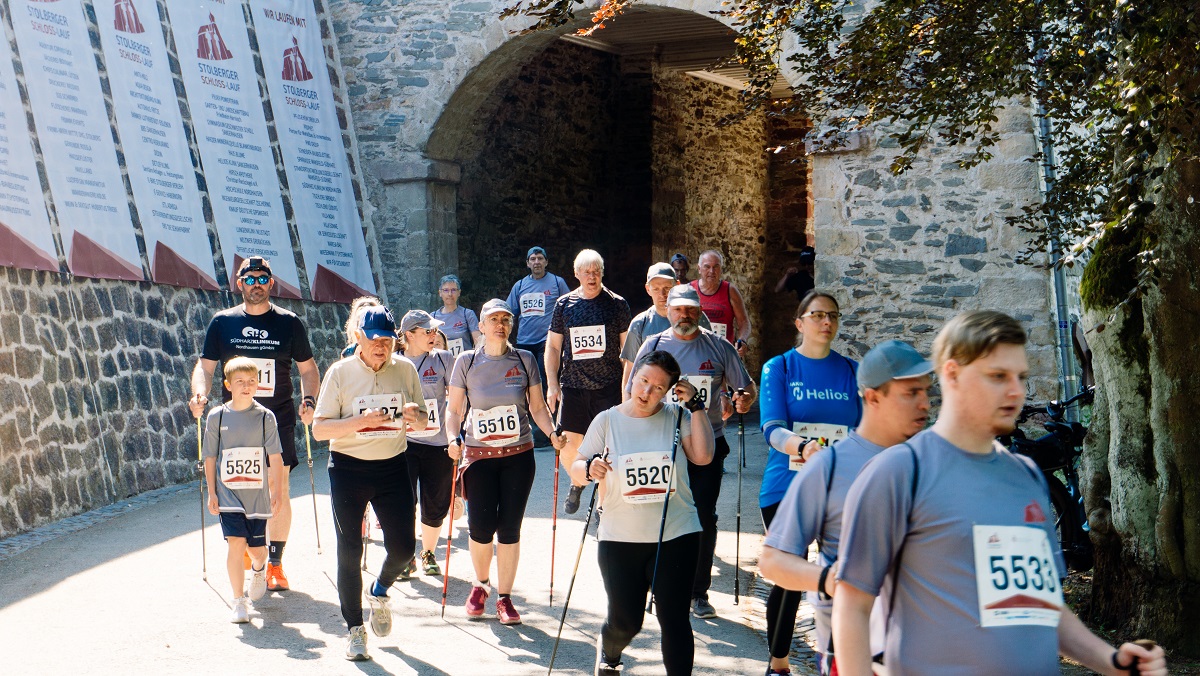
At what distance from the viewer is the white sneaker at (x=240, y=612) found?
21.0 ft

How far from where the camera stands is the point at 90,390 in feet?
33.4

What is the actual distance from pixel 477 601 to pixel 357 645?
3.09 ft

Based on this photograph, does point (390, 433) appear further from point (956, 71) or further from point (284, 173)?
point (284, 173)

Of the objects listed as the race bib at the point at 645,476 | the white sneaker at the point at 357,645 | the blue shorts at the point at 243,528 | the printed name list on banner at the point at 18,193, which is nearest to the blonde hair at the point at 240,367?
the blue shorts at the point at 243,528

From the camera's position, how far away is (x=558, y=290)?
12516 millimetres

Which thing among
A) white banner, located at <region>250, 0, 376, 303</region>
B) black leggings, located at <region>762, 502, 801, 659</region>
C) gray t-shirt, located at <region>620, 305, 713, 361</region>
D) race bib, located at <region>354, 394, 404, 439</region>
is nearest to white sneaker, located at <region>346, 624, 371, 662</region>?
race bib, located at <region>354, 394, 404, 439</region>

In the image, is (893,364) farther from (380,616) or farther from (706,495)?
(380,616)

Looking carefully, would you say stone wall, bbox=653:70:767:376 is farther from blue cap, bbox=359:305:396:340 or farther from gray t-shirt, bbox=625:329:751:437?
blue cap, bbox=359:305:396:340

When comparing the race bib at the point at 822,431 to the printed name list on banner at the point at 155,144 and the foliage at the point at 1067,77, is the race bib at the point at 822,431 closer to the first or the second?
the foliage at the point at 1067,77

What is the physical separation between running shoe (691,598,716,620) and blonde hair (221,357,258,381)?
2.53 m

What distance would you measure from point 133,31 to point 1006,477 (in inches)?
445

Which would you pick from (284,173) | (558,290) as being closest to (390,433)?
(558,290)

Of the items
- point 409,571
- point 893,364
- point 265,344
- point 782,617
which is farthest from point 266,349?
point 893,364

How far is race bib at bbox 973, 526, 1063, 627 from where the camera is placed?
254 centimetres
